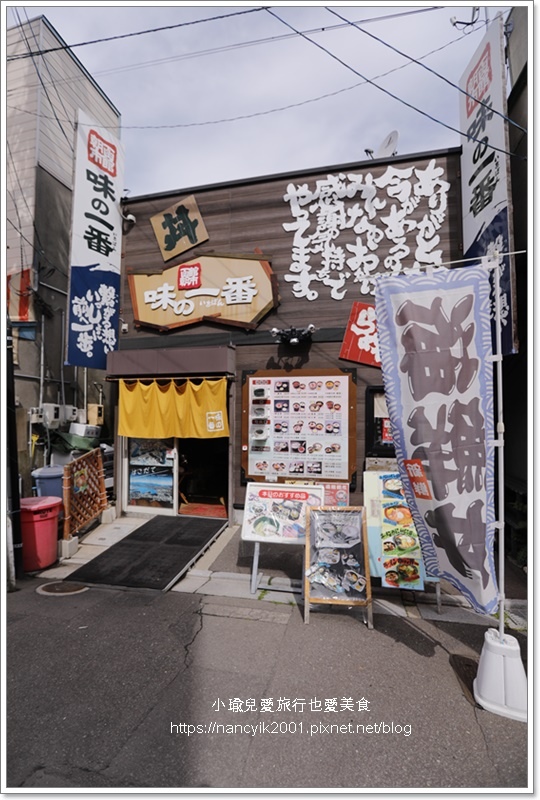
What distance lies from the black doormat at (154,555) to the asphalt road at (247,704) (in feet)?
2.81

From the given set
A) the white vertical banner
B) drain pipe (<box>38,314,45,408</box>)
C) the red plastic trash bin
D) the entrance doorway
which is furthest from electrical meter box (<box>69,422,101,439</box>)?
the white vertical banner

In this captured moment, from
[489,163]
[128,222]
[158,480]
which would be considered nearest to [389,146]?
[489,163]

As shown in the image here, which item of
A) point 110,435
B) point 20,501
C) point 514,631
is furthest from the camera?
point 110,435

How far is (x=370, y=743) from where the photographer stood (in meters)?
3.05

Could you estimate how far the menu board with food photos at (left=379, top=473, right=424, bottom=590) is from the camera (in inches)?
199

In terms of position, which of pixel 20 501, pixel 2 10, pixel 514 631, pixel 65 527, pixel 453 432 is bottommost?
pixel 514 631

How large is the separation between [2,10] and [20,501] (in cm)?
616

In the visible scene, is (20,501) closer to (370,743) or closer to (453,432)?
(370,743)

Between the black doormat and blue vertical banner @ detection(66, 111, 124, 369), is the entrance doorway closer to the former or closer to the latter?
the black doormat

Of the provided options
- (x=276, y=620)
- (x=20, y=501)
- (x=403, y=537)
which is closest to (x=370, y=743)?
(x=276, y=620)

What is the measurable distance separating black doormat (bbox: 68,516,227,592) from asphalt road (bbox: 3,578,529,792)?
2.81 ft

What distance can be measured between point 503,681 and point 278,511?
315cm

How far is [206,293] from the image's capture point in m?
8.62

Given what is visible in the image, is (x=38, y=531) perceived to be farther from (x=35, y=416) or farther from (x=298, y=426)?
(x=298, y=426)
